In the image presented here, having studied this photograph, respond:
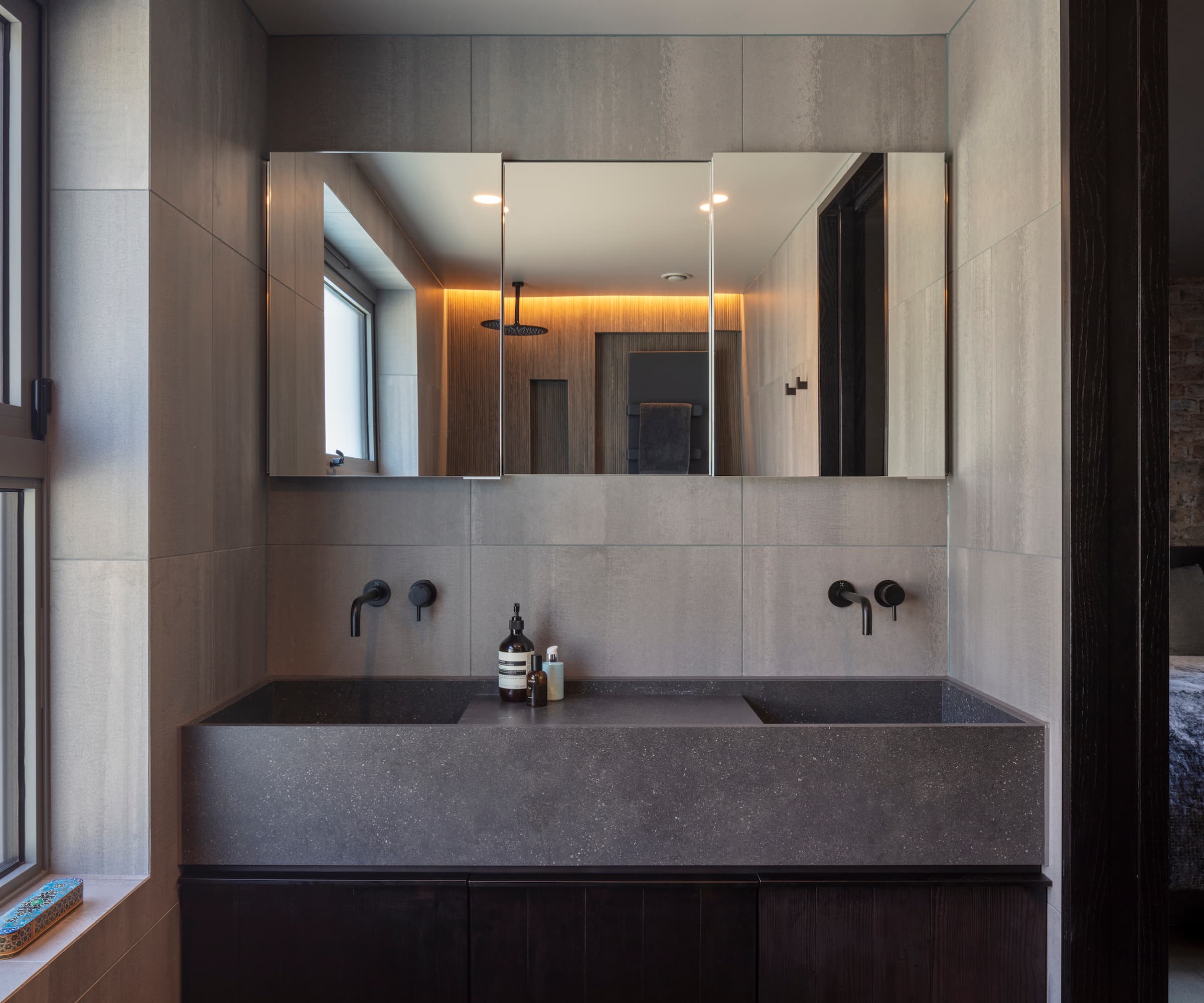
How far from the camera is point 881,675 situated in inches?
77.5

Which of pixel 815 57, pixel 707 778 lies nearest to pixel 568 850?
pixel 707 778

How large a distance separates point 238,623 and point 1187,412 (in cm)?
188

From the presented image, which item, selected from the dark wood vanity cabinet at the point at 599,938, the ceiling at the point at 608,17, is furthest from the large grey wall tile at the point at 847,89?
the dark wood vanity cabinet at the point at 599,938

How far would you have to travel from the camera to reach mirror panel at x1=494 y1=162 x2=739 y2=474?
195cm

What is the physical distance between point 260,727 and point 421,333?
0.93 metres

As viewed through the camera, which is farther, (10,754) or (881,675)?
(881,675)

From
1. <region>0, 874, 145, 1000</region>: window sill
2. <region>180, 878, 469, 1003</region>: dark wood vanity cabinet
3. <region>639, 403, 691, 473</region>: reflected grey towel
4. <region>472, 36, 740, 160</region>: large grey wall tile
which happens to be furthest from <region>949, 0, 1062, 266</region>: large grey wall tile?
<region>0, 874, 145, 1000</region>: window sill

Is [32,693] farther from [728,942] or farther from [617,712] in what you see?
[728,942]

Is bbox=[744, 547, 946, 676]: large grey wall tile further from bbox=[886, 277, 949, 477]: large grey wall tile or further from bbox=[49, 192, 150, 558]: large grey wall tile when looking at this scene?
bbox=[49, 192, 150, 558]: large grey wall tile

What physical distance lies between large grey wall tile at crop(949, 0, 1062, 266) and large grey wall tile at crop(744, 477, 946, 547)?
0.55 m

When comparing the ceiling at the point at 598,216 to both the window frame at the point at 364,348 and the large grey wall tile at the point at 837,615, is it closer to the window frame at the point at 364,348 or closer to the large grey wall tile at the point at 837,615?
the window frame at the point at 364,348

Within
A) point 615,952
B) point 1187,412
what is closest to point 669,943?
point 615,952

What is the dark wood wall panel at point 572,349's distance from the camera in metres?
1.94

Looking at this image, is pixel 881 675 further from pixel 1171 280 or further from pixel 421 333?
pixel 421 333
